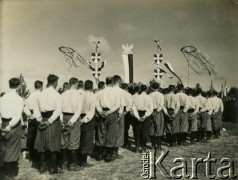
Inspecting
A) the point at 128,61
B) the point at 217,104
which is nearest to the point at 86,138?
the point at 128,61

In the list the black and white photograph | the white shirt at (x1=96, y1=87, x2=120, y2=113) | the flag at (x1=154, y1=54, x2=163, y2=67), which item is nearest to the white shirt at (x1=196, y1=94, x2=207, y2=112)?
the black and white photograph

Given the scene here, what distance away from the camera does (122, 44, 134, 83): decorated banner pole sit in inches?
271

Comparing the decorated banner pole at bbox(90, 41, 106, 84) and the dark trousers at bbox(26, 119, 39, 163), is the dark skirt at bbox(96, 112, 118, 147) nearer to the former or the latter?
the dark trousers at bbox(26, 119, 39, 163)

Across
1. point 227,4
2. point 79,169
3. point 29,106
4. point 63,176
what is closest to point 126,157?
point 79,169

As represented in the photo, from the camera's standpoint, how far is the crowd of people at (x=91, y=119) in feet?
14.6

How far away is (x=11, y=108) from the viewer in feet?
14.1

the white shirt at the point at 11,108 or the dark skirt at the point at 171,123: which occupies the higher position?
the white shirt at the point at 11,108

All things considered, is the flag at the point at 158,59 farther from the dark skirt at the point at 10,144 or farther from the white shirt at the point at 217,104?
the dark skirt at the point at 10,144

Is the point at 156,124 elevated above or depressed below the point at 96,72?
below

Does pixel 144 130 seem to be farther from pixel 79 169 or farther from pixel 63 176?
pixel 63 176

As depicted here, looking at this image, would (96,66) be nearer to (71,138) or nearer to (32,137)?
(32,137)

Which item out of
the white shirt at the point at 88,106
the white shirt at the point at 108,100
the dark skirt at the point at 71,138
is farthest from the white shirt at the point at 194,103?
the dark skirt at the point at 71,138

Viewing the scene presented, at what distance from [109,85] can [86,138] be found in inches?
40.9

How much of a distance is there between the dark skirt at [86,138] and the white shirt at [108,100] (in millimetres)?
332
